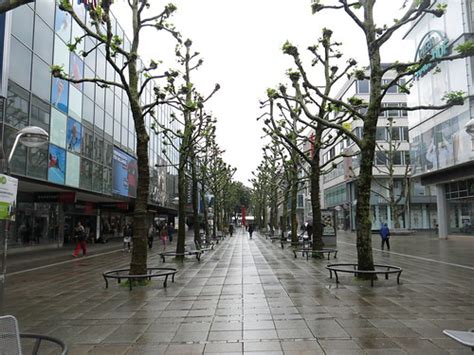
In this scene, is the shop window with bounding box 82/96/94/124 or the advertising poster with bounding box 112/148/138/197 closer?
the shop window with bounding box 82/96/94/124

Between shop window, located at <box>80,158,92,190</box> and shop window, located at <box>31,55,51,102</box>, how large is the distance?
16.4 ft

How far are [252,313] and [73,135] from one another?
57.8 feet

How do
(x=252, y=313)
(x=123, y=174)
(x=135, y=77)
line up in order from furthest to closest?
(x=123, y=174) < (x=135, y=77) < (x=252, y=313)

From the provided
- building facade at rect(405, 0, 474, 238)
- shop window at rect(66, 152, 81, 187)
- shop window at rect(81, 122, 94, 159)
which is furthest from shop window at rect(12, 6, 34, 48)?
building facade at rect(405, 0, 474, 238)

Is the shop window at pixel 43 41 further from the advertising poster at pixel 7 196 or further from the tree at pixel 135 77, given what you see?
the advertising poster at pixel 7 196

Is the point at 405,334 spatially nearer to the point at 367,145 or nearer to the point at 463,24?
the point at 367,145

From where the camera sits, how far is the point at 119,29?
3058 cm

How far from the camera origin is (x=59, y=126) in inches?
818

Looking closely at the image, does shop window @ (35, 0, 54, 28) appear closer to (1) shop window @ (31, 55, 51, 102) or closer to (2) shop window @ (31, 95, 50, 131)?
(1) shop window @ (31, 55, 51, 102)

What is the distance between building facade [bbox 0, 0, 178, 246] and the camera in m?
16.9

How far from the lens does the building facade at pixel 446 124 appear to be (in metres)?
29.7

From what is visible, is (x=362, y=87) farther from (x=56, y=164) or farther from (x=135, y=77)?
(x=135, y=77)

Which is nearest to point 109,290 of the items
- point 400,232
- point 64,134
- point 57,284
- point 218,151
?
point 57,284

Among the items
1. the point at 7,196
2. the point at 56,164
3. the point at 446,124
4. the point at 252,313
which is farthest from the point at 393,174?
the point at 7,196
